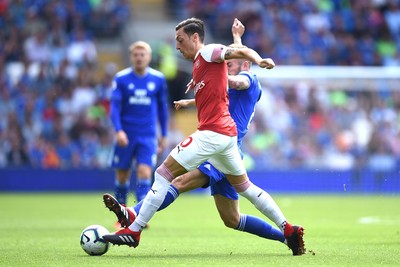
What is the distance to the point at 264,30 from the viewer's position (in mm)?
27891

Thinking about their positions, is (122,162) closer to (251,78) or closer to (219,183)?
(219,183)

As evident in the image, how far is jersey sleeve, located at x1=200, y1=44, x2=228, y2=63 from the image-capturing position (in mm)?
8859

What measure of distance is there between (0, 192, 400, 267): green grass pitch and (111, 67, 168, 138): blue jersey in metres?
1.47

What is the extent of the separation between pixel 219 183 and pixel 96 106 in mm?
14966

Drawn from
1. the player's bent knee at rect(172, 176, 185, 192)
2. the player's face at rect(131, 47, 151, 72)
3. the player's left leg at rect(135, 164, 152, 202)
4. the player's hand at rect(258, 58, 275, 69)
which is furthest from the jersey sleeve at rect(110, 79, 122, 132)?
the player's hand at rect(258, 58, 275, 69)

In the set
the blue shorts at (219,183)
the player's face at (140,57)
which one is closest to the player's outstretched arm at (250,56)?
the blue shorts at (219,183)

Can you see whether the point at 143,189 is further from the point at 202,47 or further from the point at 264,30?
the point at 264,30

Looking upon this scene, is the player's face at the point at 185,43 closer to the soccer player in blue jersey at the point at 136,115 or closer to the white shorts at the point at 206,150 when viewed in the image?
the white shorts at the point at 206,150

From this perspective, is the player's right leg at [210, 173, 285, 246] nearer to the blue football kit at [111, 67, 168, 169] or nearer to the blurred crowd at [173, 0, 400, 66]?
the blue football kit at [111, 67, 168, 169]

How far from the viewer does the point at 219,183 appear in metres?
9.82

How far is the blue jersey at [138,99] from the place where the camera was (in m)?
13.7

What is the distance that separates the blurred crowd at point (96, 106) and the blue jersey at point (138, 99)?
32.8 feet

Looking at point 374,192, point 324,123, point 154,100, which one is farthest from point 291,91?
point 154,100

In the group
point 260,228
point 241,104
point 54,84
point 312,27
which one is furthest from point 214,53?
point 312,27
